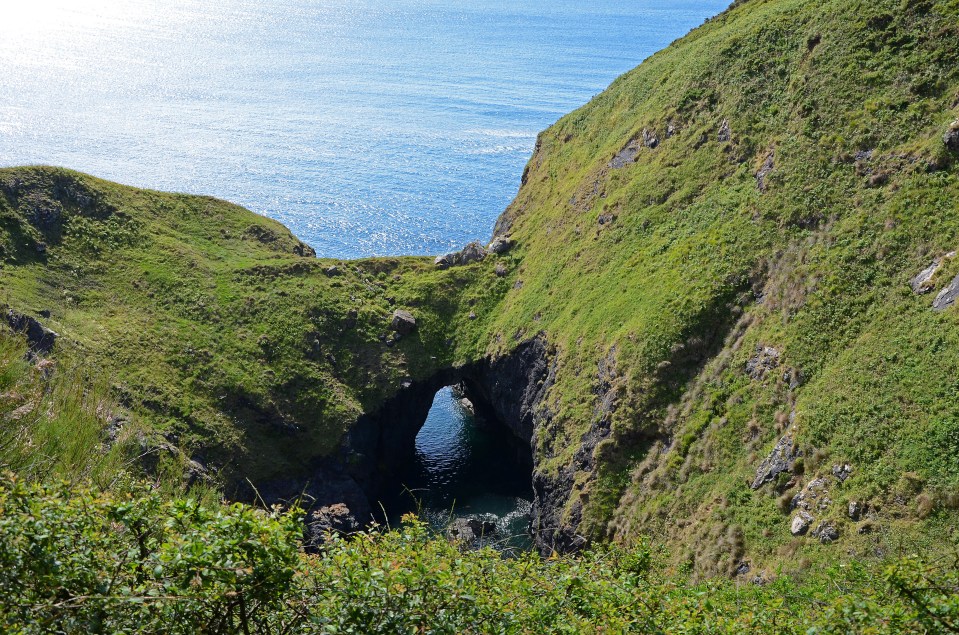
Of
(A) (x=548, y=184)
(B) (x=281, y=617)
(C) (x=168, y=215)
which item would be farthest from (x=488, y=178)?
(B) (x=281, y=617)

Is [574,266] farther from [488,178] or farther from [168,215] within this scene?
[488,178]

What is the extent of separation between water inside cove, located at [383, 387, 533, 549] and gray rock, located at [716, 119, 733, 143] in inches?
1591

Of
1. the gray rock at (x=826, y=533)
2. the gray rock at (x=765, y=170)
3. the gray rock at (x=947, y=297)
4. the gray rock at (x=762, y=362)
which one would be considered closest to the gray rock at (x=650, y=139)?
the gray rock at (x=765, y=170)

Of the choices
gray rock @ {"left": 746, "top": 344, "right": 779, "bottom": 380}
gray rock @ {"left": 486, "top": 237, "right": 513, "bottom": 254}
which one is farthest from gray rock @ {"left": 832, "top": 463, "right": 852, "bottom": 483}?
gray rock @ {"left": 486, "top": 237, "right": 513, "bottom": 254}

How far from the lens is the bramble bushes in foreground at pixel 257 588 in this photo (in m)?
14.2

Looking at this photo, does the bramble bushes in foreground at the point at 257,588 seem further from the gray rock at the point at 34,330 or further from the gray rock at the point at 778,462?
the gray rock at the point at 34,330

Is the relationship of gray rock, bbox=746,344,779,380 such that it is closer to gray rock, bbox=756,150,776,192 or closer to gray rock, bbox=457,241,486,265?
gray rock, bbox=756,150,776,192

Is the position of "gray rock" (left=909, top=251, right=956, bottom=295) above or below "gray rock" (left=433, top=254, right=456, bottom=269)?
below

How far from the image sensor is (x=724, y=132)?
73.5 meters

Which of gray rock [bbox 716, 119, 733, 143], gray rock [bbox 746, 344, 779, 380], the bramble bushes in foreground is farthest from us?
gray rock [bbox 716, 119, 733, 143]

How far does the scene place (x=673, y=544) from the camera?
160 feet

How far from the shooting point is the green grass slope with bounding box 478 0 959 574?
42.0m

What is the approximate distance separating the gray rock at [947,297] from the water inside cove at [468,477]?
3880 centimetres

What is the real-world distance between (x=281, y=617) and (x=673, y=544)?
38523 millimetres
